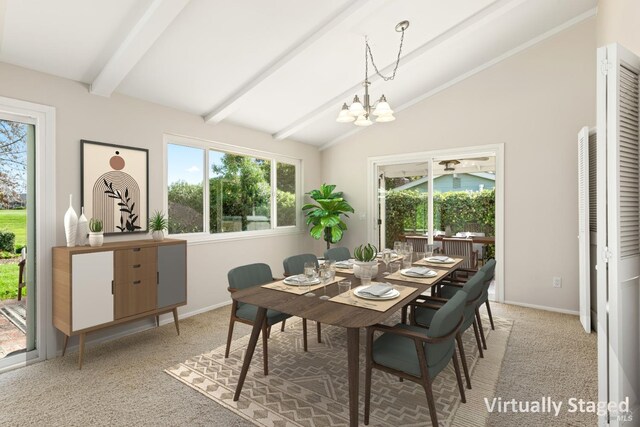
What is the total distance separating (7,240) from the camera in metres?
2.88

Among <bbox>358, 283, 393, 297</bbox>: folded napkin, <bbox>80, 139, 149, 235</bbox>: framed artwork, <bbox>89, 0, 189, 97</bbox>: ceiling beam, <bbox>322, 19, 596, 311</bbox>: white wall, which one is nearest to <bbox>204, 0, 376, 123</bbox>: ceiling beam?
<bbox>80, 139, 149, 235</bbox>: framed artwork

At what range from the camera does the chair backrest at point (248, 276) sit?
2.82m

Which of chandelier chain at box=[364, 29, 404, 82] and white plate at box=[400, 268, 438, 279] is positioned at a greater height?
chandelier chain at box=[364, 29, 404, 82]

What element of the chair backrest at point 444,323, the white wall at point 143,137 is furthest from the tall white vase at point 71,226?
the chair backrest at point 444,323

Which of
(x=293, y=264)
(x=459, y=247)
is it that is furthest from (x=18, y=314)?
(x=459, y=247)

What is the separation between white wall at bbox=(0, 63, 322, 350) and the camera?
2.97 meters

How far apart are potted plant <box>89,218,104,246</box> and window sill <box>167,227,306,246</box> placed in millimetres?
913

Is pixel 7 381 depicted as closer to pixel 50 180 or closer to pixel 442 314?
pixel 50 180

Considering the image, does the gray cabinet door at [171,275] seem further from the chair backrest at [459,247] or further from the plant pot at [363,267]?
the chair backrest at [459,247]

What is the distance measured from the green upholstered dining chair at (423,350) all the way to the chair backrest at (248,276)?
1276 millimetres

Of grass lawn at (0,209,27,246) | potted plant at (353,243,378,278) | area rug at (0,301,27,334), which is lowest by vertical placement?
area rug at (0,301,27,334)

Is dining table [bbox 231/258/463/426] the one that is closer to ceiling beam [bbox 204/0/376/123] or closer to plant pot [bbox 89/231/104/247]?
plant pot [bbox 89/231/104/247]

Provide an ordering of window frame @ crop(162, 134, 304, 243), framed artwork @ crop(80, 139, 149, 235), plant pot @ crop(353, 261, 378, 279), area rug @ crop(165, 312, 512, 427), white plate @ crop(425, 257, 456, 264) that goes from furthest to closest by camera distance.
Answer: window frame @ crop(162, 134, 304, 243) → white plate @ crop(425, 257, 456, 264) → framed artwork @ crop(80, 139, 149, 235) → plant pot @ crop(353, 261, 378, 279) → area rug @ crop(165, 312, 512, 427)

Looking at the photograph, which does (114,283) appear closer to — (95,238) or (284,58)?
(95,238)
